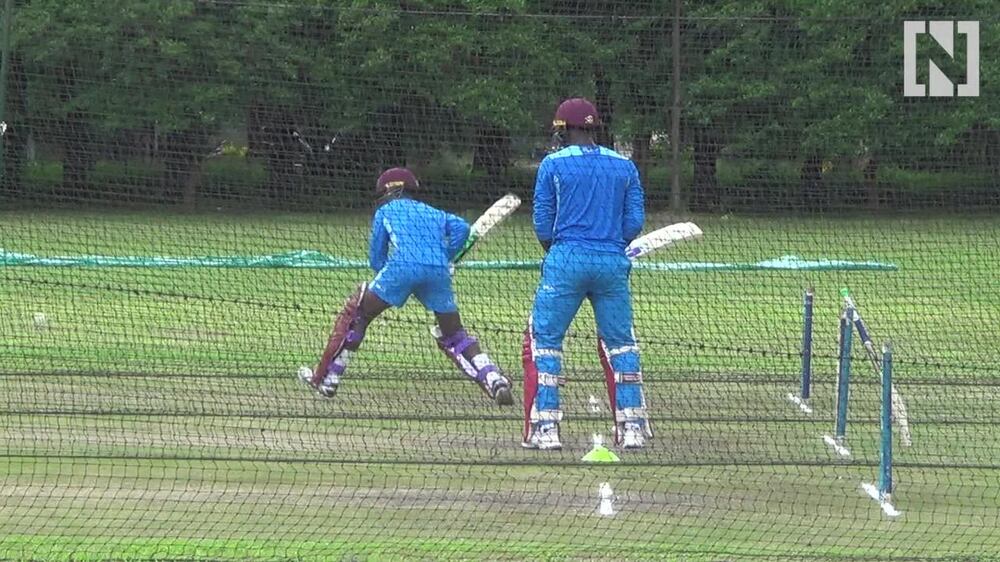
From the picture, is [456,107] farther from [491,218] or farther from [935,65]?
[935,65]

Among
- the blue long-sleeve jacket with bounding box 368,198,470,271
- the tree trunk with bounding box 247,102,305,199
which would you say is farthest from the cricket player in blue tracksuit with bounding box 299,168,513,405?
the tree trunk with bounding box 247,102,305,199

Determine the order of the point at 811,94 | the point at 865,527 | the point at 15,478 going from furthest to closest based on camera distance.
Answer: the point at 811,94
the point at 15,478
the point at 865,527

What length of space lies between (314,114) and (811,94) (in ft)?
10.4

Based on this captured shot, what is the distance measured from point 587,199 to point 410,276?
76.2 inches

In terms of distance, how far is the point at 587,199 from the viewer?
8750mm

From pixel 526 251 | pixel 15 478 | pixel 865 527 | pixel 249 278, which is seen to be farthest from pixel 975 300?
pixel 15 478

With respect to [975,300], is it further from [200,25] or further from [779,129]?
[200,25]

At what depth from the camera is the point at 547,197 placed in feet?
29.0

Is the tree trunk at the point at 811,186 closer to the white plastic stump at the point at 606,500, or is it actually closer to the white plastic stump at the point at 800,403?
the white plastic stump at the point at 800,403

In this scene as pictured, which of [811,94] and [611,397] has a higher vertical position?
[811,94]

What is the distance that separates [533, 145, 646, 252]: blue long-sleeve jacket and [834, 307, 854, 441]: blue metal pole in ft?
4.32

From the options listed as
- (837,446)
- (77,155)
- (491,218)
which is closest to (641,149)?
(491,218)

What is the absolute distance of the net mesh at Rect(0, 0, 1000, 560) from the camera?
7.55m

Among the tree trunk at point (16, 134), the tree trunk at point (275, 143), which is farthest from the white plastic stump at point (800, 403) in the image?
the tree trunk at point (16, 134)
